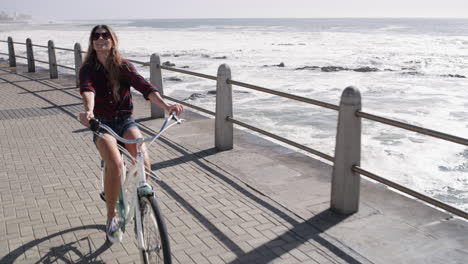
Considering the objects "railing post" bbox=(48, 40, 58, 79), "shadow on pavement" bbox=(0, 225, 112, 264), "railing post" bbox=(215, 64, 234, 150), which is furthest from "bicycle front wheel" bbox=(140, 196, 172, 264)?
"railing post" bbox=(48, 40, 58, 79)

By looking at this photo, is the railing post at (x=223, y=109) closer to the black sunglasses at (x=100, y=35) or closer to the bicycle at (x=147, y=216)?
the black sunglasses at (x=100, y=35)

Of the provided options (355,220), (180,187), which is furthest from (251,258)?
(180,187)

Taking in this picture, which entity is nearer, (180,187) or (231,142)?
(180,187)

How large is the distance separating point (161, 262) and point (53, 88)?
10.8 meters

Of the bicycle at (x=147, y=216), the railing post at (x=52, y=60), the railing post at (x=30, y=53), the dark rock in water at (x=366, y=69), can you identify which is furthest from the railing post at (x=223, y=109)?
the dark rock in water at (x=366, y=69)

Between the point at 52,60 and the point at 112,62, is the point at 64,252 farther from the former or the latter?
the point at 52,60

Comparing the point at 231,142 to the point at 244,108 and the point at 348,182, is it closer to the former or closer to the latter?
the point at 348,182

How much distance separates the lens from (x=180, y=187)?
524cm

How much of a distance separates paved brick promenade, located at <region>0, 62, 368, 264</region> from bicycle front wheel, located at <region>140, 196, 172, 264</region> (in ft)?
1.86

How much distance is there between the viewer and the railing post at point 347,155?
13.6 ft

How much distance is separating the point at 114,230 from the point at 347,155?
6.89 ft

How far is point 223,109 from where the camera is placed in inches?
254

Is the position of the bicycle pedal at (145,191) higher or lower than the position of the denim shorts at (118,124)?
lower

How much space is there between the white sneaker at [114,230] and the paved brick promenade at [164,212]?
0.13 m
